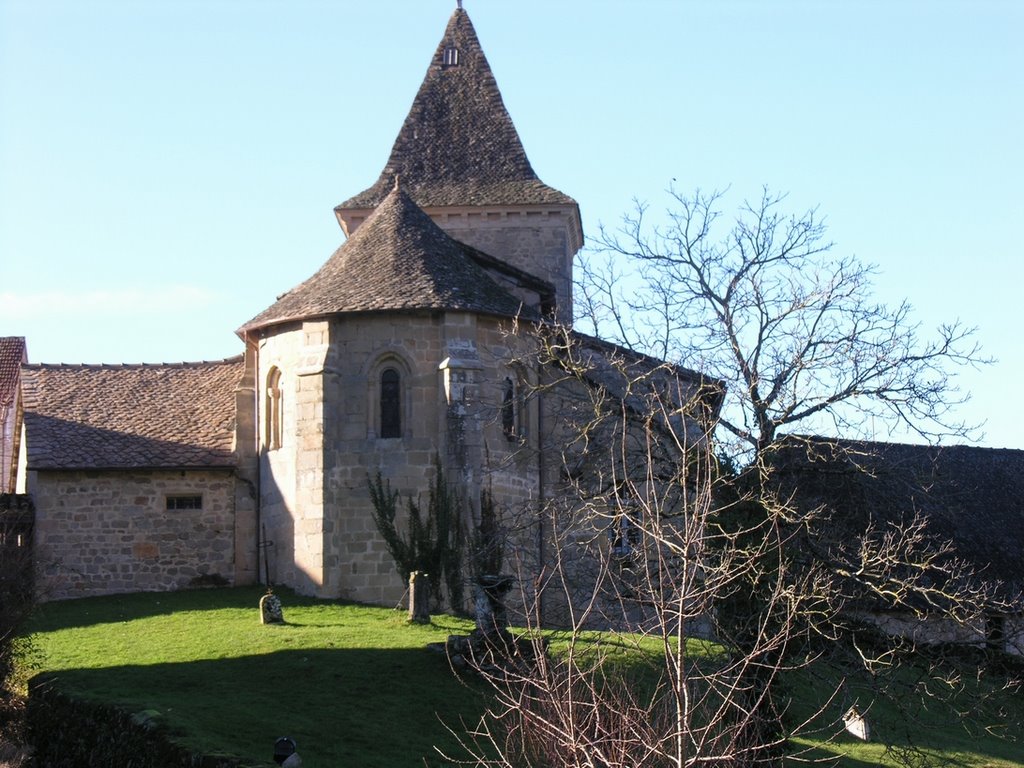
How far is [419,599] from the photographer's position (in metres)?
26.7

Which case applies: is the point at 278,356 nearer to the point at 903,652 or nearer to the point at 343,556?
the point at 343,556

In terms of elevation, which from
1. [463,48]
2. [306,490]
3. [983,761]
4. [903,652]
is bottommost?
[983,761]

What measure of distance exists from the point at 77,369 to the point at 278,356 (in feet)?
22.8

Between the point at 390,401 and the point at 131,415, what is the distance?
7233mm

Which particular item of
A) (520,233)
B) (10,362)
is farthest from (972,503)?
(10,362)

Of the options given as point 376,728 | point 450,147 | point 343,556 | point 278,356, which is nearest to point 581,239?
point 450,147

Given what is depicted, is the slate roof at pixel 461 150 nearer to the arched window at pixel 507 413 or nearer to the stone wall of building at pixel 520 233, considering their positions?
the stone wall of building at pixel 520 233

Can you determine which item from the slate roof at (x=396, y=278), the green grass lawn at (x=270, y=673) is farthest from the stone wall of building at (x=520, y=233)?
the green grass lawn at (x=270, y=673)

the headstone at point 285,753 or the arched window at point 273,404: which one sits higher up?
the arched window at point 273,404

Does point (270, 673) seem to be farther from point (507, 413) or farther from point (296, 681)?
point (507, 413)

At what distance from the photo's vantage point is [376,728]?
65.7ft

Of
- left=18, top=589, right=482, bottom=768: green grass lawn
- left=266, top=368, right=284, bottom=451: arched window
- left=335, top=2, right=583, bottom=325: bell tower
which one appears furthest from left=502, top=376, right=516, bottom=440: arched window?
left=335, top=2, right=583, bottom=325: bell tower

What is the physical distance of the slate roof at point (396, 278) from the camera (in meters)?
29.9

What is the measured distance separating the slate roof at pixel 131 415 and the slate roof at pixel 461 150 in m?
6.88
